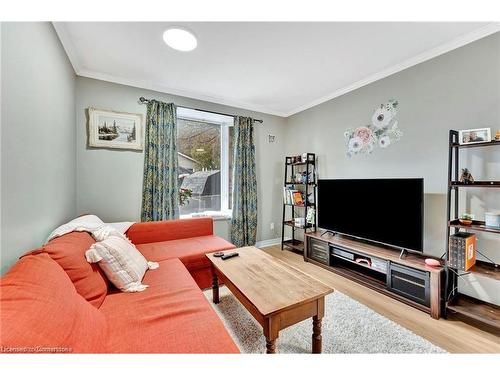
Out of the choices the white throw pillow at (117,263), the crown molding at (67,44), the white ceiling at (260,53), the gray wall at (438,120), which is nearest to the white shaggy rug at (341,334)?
the white throw pillow at (117,263)

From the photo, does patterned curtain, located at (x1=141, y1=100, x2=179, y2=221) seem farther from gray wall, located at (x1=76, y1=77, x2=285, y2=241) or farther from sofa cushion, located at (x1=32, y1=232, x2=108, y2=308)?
sofa cushion, located at (x1=32, y1=232, x2=108, y2=308)

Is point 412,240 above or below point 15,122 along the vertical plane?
below

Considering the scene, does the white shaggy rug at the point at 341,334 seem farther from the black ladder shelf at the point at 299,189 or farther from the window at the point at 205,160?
the window at the point at 205,160

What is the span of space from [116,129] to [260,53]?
1.92 m

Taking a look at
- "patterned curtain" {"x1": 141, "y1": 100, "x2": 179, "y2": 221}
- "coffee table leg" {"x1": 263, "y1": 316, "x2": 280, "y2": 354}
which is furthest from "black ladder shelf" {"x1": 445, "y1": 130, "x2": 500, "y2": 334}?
"patterned curtain" {"x1": 141, "y1": 100, "x2": 179, "y2": 221}

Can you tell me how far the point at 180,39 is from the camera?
1.86 meters

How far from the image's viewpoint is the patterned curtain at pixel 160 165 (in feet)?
8.89

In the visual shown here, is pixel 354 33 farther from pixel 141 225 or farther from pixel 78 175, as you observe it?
pixel 78 175

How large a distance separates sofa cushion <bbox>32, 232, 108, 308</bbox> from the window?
1846 mm

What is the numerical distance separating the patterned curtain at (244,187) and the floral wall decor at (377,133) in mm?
1477

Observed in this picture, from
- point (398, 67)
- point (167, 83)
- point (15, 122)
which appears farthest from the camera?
point (167, 83)
